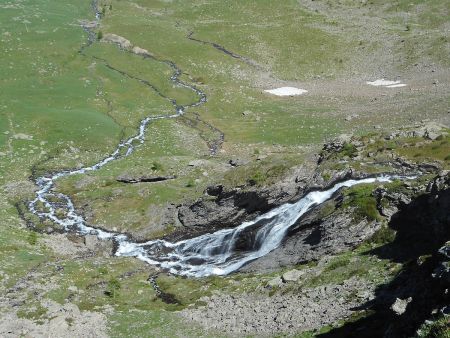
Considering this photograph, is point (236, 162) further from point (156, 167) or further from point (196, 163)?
point (156, 167)

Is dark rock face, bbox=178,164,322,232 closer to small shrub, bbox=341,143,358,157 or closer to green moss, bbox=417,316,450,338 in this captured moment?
small shrub, bbox=341,143,358,157

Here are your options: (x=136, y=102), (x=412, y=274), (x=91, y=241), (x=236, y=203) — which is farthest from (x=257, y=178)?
(x=136, y=102)

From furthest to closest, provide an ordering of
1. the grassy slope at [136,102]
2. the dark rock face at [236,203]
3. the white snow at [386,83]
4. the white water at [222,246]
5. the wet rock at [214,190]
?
1. the white snow at [386,83]
2. the wet rock at [214,190]
3. the dark rock face at [236,203]
4. the grassy slope at [136,102]
5. the white water at [222,246]

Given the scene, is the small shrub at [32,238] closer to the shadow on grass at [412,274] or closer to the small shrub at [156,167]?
the small shrub at [156,167]

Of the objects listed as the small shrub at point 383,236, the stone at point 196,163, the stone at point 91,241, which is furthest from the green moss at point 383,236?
the stone at point 196,163

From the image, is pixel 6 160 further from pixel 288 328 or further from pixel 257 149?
pixel 288 328

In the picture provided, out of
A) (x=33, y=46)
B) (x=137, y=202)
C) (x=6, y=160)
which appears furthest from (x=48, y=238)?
(x=33, y=46)

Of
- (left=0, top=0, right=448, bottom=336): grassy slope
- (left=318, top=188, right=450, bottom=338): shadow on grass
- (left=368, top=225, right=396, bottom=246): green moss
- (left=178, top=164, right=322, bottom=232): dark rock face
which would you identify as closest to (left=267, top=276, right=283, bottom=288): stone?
(left=0, top=0, right=448, bottom=336): grassy slope
